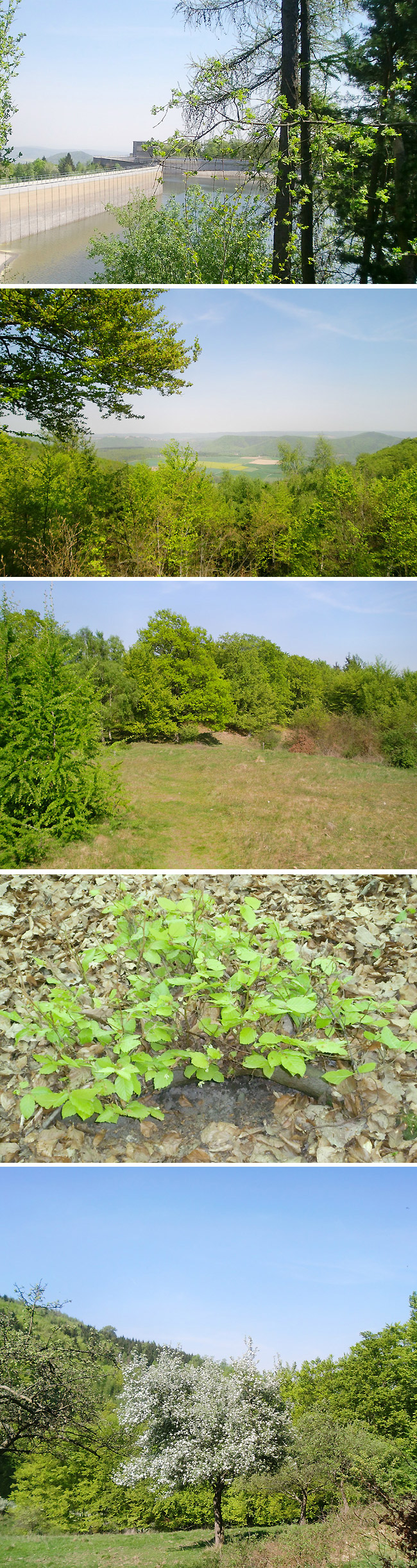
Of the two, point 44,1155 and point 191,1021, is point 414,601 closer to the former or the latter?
point 191,1021

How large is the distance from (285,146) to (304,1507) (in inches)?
468

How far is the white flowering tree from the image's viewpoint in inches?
170

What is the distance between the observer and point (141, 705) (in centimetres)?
547

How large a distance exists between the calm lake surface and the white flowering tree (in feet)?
33.1

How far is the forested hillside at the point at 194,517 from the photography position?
556cm

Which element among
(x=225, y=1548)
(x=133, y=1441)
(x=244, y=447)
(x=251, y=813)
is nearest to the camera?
(x=225, y=1548)

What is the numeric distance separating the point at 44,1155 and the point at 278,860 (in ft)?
7.11

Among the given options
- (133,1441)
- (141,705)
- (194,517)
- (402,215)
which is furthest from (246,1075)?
(402,215)

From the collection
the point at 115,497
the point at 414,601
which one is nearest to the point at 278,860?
the point at 414,601

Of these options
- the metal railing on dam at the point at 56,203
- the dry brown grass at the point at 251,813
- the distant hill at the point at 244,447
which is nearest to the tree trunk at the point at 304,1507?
the dry brown grass at the point at 251,813

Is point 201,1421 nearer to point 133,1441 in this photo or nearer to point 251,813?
point 133,1441

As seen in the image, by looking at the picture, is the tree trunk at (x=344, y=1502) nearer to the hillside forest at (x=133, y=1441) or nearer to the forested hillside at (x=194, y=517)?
the hillside forest at (x=133, y=1441)

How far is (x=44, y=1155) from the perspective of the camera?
3811 millimetres

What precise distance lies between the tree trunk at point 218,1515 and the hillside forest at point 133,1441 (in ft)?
0.08
